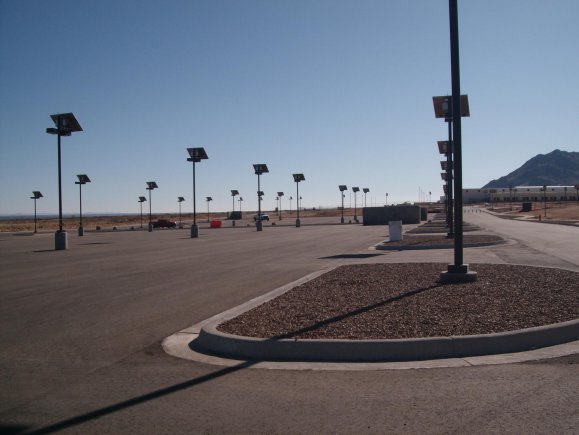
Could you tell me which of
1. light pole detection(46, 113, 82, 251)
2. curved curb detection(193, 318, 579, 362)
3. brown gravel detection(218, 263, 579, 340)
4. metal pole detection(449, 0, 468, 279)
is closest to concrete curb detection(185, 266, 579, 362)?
curved curb detection(193, 318, 579, 362)

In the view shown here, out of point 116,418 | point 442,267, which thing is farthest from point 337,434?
point 442,267

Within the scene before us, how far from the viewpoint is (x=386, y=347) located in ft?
22.5

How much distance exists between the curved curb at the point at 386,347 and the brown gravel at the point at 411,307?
326 millimetres

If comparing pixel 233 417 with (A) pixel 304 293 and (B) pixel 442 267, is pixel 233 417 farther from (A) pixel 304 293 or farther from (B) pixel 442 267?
(B) pixel 442 267

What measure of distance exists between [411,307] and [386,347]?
2.41 metres

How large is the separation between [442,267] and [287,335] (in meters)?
8.48

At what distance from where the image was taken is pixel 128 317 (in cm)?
995

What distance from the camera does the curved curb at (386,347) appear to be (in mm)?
6820

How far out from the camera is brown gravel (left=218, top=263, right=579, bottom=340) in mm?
7652

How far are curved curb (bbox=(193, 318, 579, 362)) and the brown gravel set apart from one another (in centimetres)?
33

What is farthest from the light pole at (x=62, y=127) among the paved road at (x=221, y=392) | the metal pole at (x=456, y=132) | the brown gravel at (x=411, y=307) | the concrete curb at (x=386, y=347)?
the concrete curb at (x=386, y=347)

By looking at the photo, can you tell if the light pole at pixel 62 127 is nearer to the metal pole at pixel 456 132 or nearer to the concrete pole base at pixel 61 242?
the concrete pole base at pixel 61 242

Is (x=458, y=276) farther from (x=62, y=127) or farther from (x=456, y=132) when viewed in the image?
(x=62, y=127)

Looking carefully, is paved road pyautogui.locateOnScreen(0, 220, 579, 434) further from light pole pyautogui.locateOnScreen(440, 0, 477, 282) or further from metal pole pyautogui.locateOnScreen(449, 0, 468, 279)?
metal pole pyautogui.locateOnScreen(449, 0, 468, 279)
